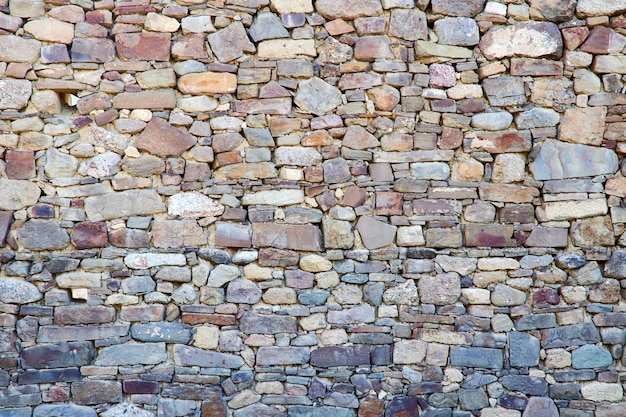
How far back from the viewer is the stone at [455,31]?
388 centimetres

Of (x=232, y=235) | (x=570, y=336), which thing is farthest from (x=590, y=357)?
(x=232, y=235)

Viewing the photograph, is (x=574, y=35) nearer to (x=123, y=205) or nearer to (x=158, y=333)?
(x=123, y=205)

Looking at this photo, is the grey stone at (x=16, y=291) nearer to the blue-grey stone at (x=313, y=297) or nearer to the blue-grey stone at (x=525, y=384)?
the blue-grey stone at (x=313, y=297)

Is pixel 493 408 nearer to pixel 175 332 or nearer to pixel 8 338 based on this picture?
pixel 175 332

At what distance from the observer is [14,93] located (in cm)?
372

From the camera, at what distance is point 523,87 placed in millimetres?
3898

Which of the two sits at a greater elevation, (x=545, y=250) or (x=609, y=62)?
(x=609, y=62)

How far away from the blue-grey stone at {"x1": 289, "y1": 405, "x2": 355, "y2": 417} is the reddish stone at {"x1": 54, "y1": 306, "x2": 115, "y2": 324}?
1322 millimetres

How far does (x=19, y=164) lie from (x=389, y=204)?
2.37 m

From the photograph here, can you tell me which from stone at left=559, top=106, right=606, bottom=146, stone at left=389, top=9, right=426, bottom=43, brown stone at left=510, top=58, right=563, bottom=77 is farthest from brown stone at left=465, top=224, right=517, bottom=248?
stone at left=389, top=9, right=426, bottom=43

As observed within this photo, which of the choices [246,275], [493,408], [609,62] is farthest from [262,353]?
[609,62]

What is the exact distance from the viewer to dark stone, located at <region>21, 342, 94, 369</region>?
3650 mm

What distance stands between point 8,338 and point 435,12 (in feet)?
11.3

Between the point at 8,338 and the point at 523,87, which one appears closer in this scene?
the point at 8,338
